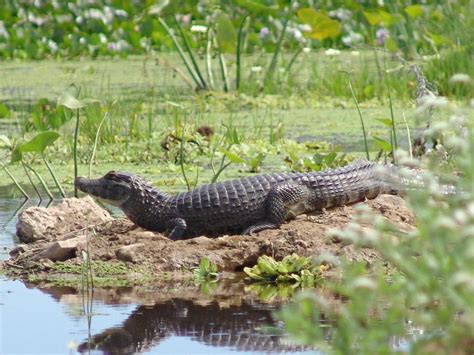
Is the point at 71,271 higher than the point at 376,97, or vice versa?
the point at 71,271

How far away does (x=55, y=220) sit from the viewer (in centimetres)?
740

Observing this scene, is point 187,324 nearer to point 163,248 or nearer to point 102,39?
point 163,248

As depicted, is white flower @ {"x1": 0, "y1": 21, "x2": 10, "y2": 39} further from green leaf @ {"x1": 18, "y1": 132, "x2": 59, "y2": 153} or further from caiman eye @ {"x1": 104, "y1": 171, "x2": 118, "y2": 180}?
caiman eye @ {"x1": 104, "y1": 171, "x2": 118, "y2": 180}

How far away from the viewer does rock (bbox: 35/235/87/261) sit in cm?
681

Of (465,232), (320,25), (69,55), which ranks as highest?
(465,232)

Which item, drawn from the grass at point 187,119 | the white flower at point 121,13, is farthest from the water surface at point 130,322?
the white flower at point 121,13

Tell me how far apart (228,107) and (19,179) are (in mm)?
3056

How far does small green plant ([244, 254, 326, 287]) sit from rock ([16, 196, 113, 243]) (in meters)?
1.27

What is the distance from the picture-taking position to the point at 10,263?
22.4 feet

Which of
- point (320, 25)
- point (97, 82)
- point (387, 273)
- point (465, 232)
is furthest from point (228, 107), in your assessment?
point (465, 232)

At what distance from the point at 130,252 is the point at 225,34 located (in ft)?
19.9

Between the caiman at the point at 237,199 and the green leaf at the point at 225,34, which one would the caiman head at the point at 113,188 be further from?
the green leaf at the point at 225,34

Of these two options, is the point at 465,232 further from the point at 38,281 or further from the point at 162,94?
the point at 162,94

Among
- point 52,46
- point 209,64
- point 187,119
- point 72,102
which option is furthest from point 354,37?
point 72,102
